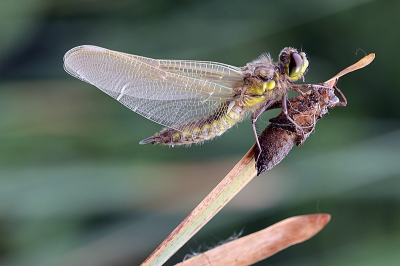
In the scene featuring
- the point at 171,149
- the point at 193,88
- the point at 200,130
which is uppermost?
the point at 171,149

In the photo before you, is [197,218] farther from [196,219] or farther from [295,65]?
[295,65]

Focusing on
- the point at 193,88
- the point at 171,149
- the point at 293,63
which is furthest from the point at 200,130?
the point at 171,149

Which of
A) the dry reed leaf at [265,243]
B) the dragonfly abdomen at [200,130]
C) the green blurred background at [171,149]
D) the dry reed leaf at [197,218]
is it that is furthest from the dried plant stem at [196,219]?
the green blurred background at [171,149]

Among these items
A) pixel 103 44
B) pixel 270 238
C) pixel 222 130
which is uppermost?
pixel 103 44

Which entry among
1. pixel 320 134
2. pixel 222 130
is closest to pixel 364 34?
pixel 320 134

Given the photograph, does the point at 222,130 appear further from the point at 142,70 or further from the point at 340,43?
the point at 340,43

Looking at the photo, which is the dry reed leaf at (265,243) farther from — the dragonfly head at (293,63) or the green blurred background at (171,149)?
the green blurred background at (171,149)

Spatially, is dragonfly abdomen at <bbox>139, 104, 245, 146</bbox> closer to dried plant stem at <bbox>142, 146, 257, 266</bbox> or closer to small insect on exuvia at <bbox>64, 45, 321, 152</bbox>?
small insect on exuvia at <bbox>64, 45, 321, 152</bbox>
